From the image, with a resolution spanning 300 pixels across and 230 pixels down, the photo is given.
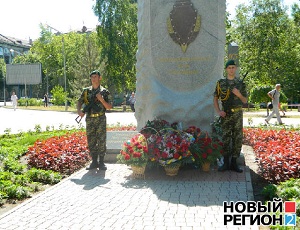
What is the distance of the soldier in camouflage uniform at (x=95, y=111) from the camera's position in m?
7.16

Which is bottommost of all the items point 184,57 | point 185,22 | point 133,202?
point 133,202

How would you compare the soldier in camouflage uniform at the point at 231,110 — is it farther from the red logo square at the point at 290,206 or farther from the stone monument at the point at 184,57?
the red logo square at the point at 290,206

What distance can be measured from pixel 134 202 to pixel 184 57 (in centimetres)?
367

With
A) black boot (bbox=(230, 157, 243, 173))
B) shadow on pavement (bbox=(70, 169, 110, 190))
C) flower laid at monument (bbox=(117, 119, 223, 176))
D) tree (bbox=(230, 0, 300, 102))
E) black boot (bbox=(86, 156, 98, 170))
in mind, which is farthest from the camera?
tree (bbox=(230, 0, 300, 102))

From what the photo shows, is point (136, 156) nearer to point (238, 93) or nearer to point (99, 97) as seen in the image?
point (99, 97)

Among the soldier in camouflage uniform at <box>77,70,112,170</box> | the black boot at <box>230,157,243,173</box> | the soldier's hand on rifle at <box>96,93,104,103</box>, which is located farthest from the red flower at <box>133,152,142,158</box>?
the black boot at <box>230,157,243,173</box>

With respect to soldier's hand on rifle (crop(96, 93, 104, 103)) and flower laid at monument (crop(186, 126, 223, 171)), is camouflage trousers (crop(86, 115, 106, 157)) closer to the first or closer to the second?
soldier's hand on rifle (crop(96, 93, 104, 103))

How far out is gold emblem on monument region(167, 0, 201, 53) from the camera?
7.64 m

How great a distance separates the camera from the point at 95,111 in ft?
23.6

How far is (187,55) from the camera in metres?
7.70

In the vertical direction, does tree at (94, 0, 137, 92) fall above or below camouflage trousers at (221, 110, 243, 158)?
above

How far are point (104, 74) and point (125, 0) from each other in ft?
25.7

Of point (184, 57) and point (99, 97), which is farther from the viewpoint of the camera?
point (184, 57)

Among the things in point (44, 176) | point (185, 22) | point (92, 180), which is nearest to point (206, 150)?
point (92, 180)
